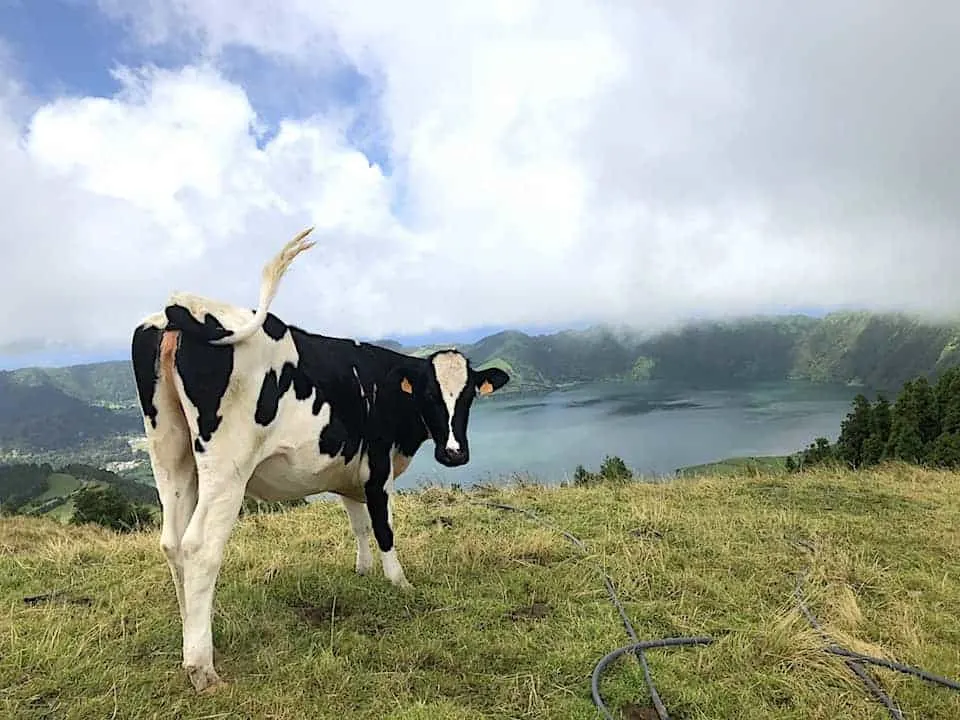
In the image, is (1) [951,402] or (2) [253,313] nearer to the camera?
(2) [253,313]

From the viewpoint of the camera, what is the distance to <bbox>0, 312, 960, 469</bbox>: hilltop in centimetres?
10300

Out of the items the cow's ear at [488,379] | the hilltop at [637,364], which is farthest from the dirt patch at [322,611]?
the hilltop at [637,364]

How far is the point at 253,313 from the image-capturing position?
3.66 meters

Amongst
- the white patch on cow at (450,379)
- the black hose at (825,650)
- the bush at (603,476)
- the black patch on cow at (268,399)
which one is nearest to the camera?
the black hose at (825,650)

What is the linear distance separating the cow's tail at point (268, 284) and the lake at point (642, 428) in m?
22.8

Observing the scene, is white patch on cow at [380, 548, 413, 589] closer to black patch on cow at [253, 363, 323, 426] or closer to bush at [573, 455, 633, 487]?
black patch on cow at [253, 363, 323, 426]

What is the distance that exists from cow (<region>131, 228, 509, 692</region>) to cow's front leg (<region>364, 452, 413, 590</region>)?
2.0 inches

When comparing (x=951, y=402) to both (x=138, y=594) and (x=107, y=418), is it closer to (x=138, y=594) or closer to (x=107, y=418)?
(x=138, y=594)

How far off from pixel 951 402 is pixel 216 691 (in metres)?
20.6

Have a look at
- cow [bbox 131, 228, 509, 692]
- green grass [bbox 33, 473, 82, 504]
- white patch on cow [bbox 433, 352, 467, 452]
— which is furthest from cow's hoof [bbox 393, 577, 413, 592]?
green grass [bbox 33, 473, 82, 504]

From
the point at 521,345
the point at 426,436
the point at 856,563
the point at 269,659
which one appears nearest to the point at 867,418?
the point at 856,563

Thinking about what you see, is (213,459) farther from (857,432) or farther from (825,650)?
(857,432)

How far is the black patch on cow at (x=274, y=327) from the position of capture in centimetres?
373

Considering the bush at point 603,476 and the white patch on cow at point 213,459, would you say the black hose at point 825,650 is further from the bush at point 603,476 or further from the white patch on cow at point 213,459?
the bush at point 603,476
